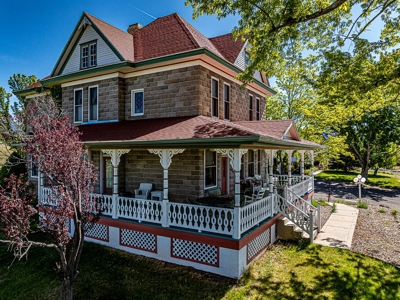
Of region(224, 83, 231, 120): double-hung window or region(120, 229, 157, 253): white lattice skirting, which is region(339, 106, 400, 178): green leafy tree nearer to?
region(224, 83, 231, 120): double-hung window

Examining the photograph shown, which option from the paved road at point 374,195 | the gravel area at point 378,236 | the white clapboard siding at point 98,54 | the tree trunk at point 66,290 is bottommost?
the paved road at point 374,195

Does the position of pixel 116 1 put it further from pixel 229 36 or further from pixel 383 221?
pixel 383 221

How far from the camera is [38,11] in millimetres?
13023

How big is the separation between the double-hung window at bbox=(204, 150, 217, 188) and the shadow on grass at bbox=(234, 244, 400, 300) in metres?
4.27

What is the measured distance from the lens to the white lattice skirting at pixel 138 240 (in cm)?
876

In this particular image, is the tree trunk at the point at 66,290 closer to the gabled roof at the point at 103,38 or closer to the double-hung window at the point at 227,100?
the gabled roof at the point at 103,38

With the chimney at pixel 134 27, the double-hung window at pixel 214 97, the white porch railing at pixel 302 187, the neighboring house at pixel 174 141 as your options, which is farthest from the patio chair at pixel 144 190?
the chimney at pixel 134 27

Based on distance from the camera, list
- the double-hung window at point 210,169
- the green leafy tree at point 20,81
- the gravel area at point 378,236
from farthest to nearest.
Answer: the green leafy tree at point 20,81 < the double-hung window at point 210,169 < the gravel area at point 378,236

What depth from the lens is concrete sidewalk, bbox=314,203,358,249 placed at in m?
9.83

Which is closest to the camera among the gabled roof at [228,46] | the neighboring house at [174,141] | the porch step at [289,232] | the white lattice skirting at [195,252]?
the white lattice skirting at [195,252]

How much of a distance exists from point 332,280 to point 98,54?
44.4ft

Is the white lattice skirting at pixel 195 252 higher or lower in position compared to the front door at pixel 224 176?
lower

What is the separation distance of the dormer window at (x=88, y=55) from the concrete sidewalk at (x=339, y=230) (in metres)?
13.4

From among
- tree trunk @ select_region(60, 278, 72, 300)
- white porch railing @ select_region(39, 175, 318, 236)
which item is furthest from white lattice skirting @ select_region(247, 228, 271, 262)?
tree trunk @ select_region(60, 278, 72, 300)
